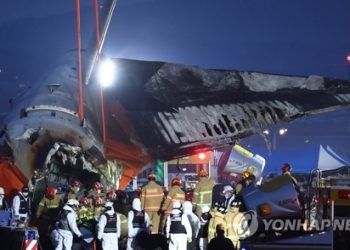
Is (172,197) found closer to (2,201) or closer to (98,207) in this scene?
(98,207)

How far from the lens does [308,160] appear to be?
3130 cm

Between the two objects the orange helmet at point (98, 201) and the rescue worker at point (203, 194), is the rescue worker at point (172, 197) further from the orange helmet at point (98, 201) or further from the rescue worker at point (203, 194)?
the orange helmet at point (98, 201)

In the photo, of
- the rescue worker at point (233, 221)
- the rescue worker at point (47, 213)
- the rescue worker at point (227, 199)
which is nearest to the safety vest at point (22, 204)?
the rescue worker at point (47, 213)

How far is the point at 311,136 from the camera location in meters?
99.5

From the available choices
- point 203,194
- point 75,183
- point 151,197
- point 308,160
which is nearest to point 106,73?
point 151,197

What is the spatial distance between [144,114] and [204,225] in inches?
237

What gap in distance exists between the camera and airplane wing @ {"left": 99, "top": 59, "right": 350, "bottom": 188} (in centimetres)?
1927

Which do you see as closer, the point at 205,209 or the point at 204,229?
the point at 204,229

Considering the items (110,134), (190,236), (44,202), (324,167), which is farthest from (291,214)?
(324,167)

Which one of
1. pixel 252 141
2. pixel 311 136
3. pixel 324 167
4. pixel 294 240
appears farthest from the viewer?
pixel 311 136

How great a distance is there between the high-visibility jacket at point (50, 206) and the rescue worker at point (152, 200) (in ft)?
7.85

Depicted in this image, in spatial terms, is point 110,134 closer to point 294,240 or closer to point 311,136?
point 294,240

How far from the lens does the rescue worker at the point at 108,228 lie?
1398 centimetres

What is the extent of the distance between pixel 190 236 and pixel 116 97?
25.2 ft
